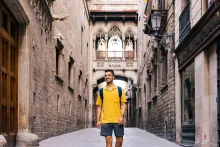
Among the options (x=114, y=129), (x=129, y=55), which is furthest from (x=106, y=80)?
(x=129, y=55)

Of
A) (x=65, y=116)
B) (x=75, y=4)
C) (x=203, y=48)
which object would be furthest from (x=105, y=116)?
(x=75, y=4)

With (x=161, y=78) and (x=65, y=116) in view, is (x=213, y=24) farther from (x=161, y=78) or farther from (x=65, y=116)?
(x=65, y=116)

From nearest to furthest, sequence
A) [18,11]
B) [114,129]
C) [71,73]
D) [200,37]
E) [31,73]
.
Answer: [114,129] < [200,37] < [18,11] < [31,73] < [71,73]

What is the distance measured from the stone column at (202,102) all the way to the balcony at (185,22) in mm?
1572

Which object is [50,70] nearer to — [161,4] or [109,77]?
[161,4]

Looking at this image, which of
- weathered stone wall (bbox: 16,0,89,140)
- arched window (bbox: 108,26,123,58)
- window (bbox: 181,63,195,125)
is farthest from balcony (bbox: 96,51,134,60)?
window (bbox: 181,63,195,125)

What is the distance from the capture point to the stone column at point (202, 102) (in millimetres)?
9938

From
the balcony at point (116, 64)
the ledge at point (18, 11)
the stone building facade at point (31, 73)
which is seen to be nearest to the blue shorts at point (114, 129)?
the stone building facade at point (31, 73)

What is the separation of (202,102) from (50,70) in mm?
7854

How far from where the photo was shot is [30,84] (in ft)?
39.8

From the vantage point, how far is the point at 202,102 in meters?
10.1

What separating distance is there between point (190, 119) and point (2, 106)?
16.6 ft

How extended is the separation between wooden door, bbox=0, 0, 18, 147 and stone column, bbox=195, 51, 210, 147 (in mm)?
4478

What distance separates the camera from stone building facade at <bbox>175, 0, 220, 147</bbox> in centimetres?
919
